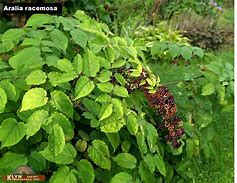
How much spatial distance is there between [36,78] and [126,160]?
0.39 meters

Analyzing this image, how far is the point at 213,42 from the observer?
19.5 feet

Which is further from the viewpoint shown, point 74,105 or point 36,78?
point 74,105

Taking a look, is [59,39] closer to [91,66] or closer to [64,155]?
[91,66]

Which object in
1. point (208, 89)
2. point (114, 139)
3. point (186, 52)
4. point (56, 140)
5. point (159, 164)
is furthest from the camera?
point (186, 52)

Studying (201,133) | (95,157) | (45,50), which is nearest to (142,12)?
(201,133)

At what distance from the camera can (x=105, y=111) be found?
5.09 feet

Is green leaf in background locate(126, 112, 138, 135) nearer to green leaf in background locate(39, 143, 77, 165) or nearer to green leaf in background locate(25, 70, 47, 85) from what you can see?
green leaf in background locate(39, 143, 77, 165)

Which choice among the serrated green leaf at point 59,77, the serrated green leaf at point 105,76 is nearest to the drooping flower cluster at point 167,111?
the serrated green leaf at point 105,76

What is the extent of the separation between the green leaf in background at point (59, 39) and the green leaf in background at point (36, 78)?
16 centimetres

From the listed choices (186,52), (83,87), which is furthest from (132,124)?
(186,52)

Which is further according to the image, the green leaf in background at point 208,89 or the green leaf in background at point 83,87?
Answer: the green leaf in background at point 208,89

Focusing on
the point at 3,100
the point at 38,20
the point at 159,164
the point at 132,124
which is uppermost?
the point at 38,20

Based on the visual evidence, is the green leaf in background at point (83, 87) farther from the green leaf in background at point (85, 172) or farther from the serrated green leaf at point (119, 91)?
the green leaf in background at point (85, 172)

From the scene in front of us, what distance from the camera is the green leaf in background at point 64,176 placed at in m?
1.53
